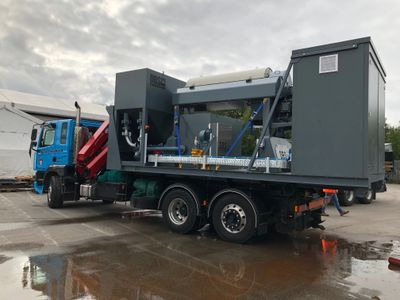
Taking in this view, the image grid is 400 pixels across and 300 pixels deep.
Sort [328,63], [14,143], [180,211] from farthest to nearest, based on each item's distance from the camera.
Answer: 1. [14,143]
2. [180,211]
3. [328,63]

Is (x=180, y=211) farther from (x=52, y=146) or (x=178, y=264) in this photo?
(x=52, y=146)

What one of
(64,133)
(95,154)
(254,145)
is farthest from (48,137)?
(254,145)

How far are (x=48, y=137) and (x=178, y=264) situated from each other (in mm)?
8069

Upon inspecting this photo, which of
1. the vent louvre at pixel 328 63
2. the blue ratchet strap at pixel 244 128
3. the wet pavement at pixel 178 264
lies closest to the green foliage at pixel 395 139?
the wet pavement at pixel 178 264

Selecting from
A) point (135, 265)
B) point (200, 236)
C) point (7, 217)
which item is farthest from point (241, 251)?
point (7, 217)

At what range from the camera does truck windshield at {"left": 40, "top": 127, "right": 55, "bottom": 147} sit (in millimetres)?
12034

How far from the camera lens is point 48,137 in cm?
1220

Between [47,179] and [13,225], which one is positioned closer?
[13,225]

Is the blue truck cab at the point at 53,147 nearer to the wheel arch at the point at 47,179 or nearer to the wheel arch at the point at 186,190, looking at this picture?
the wheel arch at the point at 47,179

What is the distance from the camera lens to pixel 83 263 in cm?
579

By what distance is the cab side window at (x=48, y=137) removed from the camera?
1202cm

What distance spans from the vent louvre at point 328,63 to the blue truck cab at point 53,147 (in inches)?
310

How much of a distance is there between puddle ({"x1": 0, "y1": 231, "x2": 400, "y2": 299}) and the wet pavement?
0.01 metres

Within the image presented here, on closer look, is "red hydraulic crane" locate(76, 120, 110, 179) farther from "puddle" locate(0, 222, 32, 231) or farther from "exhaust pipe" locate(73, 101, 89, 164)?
"puddle" locate(0, 222, 32, 231)
